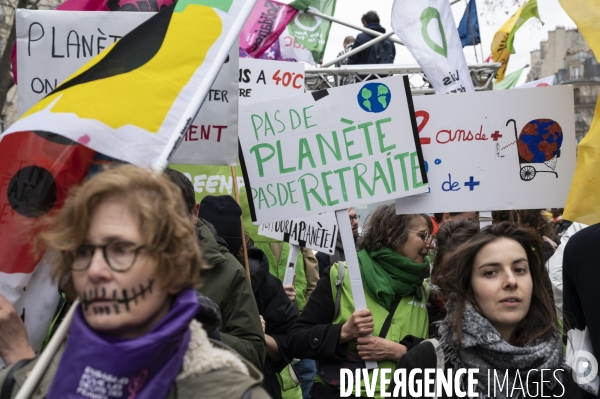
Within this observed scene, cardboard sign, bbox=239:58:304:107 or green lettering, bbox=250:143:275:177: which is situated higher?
cardboard sign, bbox=239:58:304:107

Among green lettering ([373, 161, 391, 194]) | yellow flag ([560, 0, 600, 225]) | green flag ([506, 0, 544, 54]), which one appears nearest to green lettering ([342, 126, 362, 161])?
green lettering ([373, 161, 391, 194])

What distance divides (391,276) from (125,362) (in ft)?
8.24

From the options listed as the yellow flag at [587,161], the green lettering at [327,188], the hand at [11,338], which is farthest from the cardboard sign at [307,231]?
the hand at [11,338]

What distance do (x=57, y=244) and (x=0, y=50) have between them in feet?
93.1

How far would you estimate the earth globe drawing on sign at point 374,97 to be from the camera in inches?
179

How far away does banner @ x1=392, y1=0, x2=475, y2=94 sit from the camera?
18.0 feet

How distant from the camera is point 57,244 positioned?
2.05 metres

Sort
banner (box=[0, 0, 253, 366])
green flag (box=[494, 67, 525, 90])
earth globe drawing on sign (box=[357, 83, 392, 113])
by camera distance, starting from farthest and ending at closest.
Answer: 1. green flag (box=[494, 67, 525, 90])
2. earth globe drawing on sign (box=[357, 83, 392, 113])
3. banner (box=[0, 0, 253, 366])

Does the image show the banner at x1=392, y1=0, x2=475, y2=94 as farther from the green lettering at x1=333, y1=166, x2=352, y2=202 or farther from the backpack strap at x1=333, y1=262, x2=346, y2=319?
the backpack strap at x1=333, y1=262, x2=346, y2=319

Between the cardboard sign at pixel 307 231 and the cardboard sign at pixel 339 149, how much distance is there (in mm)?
1325

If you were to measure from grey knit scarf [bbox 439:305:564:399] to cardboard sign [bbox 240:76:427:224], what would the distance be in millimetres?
1550

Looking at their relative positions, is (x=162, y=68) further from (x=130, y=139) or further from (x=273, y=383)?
(x=273, y=383)

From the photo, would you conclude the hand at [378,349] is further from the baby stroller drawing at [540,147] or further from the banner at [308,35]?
the banner at [308,35]

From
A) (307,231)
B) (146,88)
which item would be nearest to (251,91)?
(307,231)
